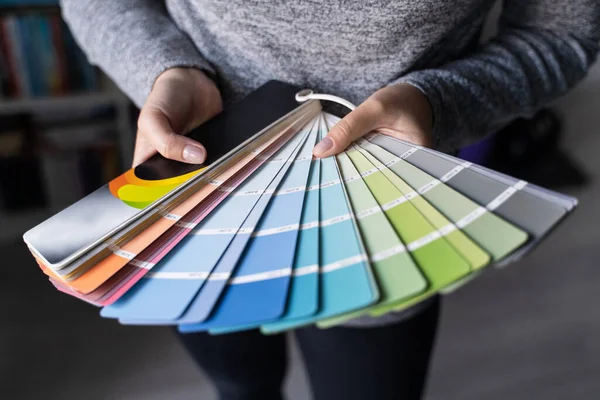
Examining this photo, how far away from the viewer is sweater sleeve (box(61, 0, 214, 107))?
654 millimetres

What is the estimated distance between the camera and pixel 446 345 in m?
1.42

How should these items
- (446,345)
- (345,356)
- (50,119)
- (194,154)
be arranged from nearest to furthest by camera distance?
1. (194,154)
2. (345,356)
3. (446,345)
4. (50,119)

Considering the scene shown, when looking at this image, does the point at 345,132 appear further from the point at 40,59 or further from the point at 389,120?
the point at 40,59

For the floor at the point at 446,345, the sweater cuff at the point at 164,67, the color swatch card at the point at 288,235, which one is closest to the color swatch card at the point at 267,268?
the color swatch card at the point at 288,235

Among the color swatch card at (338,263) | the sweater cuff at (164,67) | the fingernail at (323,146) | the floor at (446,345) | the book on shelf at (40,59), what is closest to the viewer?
the color swatch card at (338,263)

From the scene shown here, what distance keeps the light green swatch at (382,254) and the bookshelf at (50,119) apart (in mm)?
1219

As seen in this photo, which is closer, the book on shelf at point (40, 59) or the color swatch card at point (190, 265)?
the color swatch card at point (190, 265)

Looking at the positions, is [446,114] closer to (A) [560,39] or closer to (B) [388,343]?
(A) [560,39]

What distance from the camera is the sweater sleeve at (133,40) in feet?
2.15

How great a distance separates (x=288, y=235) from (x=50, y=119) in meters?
1.36

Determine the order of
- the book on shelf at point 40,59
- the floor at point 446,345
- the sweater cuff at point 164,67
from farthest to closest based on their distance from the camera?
the book on shelf at point 40,59, the floor at point 446,345, the sweater cuff at point 164,67

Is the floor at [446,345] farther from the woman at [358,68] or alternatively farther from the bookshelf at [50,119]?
the woman at [358,68]

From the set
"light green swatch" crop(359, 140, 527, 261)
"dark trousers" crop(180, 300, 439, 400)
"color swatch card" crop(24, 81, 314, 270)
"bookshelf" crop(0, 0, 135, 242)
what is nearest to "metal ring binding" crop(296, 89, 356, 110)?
"color swatch card" crop(24, 81, 314, 270)

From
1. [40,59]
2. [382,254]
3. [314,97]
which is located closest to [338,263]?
[382,254]
